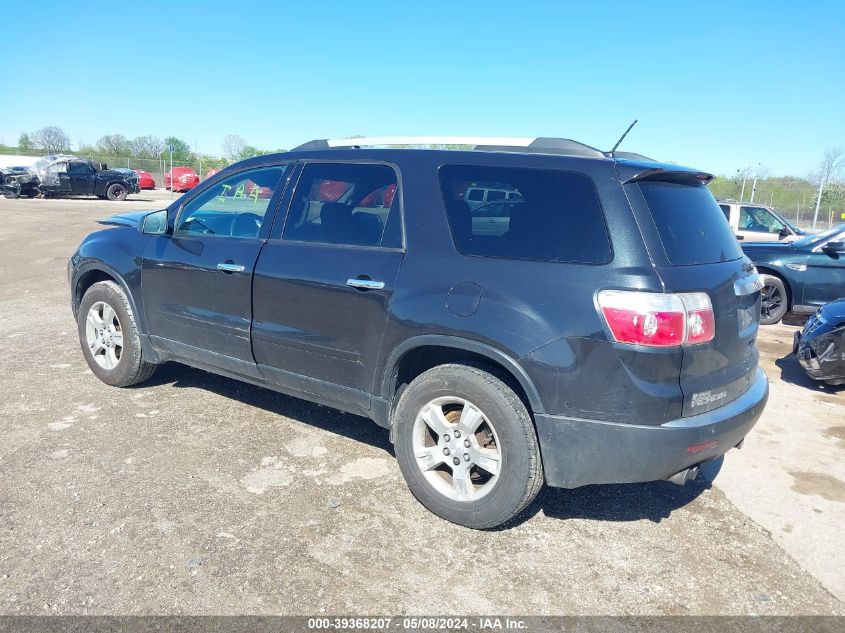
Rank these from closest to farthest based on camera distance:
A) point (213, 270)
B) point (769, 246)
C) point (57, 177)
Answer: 1. point (213, 270)
2. point (769, 246)
3. point (57, 177)

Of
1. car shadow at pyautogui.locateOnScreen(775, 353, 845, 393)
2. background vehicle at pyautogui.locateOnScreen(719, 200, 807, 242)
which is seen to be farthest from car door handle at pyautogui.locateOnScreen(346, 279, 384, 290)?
background vehicle at pyautogui.locateOnScreen(719, 200, 807, 242)

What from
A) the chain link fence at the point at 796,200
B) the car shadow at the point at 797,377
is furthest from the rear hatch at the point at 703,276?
the chain link fence at the point at 796,200

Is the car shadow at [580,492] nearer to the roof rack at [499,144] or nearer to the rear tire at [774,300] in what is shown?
the roof rack at [499,144]

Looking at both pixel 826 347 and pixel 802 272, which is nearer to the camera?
pixel 826 347

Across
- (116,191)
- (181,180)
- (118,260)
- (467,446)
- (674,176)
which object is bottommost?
(467,446)

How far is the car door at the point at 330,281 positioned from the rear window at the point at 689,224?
128cm

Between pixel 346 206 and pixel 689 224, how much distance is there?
185 cm

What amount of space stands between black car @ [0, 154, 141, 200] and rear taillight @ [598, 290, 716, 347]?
98.2 ft

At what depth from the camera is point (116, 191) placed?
2927 centimetres

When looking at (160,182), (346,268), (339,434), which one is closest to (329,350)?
(346,268)

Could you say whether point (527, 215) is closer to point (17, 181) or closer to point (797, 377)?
point (797, 377)

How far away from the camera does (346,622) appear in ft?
8.48

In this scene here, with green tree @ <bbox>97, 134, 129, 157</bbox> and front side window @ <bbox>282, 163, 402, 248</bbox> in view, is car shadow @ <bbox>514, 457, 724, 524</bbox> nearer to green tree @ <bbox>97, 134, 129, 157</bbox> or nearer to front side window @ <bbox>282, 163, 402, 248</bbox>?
front side window @ <bbox>282, 163, 402, 248</bbox>

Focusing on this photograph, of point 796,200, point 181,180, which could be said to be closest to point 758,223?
point 796,200
